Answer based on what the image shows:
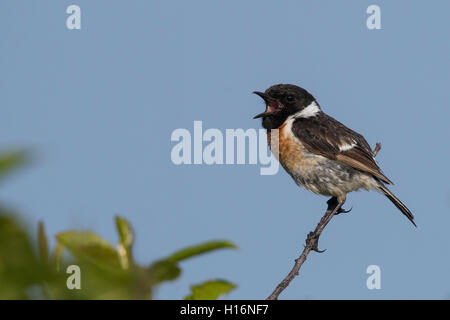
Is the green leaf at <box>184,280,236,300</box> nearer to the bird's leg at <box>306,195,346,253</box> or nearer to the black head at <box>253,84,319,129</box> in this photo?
the bird's leg at <box>306,195,346,253</box>

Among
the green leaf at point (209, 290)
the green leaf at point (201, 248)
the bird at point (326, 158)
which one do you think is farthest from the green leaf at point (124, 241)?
the bird at point (326, 158)

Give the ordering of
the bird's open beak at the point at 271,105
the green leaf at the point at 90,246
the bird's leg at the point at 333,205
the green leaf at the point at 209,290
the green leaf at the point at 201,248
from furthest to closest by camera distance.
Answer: the bird's open beak at the point at 271,105, the bird's leg at the point at 333,205, the green leaf at the point at 209,290, the green leaf at the point at 90,246, the green leaf at the point at 201,248

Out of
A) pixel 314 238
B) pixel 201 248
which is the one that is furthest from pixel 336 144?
pixel 201 248

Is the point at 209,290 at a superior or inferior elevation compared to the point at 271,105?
inferior

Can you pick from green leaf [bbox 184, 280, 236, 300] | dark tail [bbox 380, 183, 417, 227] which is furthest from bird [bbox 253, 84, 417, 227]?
green leaf [bbox 184, 280, 236, 300]

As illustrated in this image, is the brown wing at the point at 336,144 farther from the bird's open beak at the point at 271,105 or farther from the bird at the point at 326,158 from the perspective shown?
the bird's open beak at the point at 271,105

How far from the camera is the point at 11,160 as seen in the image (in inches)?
32.7

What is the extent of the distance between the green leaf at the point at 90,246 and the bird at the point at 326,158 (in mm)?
6196

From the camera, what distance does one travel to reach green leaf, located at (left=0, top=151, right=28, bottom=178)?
83cm

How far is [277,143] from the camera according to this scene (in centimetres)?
807

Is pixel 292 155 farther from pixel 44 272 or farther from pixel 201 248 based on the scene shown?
pixel 44 272

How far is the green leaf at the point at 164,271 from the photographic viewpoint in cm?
124

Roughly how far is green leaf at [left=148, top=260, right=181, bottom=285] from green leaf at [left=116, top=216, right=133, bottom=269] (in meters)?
0.07

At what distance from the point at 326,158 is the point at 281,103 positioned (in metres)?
1.12
